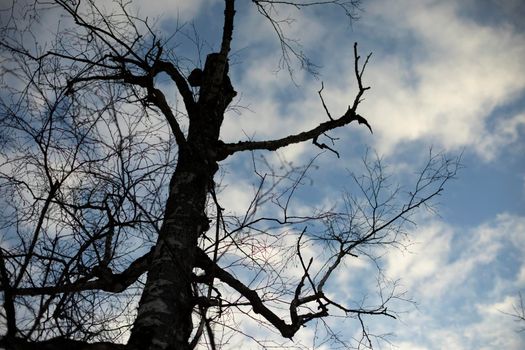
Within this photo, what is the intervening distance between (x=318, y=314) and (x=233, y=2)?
3.30 metres

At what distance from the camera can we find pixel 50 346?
1.92 metres

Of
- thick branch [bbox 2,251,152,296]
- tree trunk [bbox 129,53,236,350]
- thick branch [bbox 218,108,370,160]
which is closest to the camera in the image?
tree trunk [bbox 129,53,236,350]

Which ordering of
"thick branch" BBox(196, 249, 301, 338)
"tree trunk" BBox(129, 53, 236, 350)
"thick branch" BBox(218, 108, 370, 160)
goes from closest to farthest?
"tree trunk" BBox(129, 53, 236, 350)
"thick branch" BBox(196, 249, 301, 338)
"thick branch" BBox(218, 108, 370, 160)

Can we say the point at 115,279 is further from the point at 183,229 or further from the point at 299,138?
the point at 299,138

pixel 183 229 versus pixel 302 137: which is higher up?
pixel 302 137

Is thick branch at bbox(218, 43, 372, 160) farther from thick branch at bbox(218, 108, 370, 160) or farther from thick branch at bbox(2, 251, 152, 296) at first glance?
thick branch at bbox(2, 251, 152, 296)

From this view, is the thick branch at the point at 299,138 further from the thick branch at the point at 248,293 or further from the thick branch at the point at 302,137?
the thick branch at the point at 248,293

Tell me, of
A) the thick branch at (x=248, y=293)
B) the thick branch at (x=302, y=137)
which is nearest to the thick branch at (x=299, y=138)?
the thick branch at (x=302, y=137)

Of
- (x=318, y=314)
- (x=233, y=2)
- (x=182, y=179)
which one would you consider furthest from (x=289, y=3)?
(x=318, y=314)

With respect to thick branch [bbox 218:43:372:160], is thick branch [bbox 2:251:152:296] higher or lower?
lower

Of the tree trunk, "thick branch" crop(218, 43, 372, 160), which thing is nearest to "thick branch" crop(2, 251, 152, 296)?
the tree trunk

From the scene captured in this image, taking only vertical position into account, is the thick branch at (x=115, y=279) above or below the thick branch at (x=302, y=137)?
below

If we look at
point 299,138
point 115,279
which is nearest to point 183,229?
point 115,279

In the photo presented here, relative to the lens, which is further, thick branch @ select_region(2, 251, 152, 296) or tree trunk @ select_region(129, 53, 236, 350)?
thick branch @ select_region(2, 251, 152, 296)
